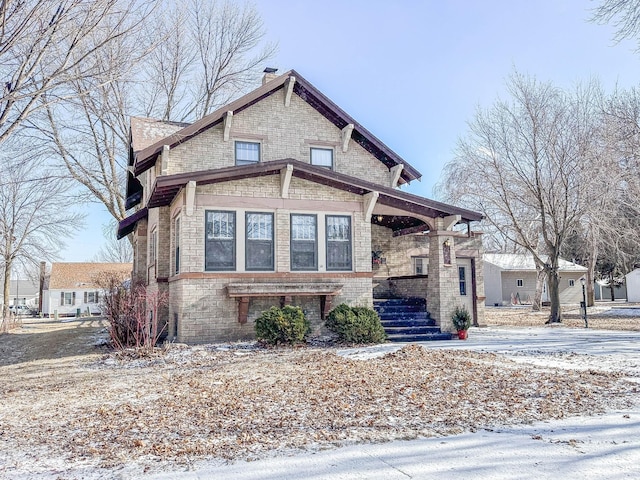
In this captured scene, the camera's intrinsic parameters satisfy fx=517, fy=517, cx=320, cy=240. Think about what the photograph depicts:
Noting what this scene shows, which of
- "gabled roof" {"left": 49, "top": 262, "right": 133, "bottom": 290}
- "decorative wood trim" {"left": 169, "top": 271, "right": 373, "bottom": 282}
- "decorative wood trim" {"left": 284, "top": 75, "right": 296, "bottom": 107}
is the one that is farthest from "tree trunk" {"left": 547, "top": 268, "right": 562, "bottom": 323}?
"gabled roof" {"left": 49, "top": 262, "right": 133, "bottom": 290}

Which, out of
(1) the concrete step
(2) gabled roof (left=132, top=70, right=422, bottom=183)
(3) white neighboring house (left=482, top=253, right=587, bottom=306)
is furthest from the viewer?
(3) white neighboring house (left=482, top=253, right=587, bottom=306)

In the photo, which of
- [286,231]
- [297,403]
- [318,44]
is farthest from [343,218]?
[297,403]

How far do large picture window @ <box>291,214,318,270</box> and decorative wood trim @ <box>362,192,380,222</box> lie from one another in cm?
133

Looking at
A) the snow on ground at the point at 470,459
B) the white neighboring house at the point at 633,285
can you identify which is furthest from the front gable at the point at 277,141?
the white neighboring house at the point at 633,285

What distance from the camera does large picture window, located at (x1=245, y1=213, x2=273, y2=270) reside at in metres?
12.6

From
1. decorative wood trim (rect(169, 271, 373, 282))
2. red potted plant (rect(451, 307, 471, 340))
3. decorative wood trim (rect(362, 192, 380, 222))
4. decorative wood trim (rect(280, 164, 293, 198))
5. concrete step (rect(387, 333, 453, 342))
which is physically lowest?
concrete step (rect(387, 333, 453, 342))

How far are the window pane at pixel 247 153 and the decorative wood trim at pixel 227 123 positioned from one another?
17.2 inches

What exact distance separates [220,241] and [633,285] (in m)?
40.0

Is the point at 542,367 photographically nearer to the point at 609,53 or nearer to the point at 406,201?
the point at 406,201

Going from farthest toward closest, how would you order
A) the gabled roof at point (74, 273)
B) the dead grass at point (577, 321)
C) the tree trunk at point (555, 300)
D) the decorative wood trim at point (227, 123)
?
the gabled roof at point (74, 273) → the tree trunk at point (555, 300) → the dead grass at point (577, 321) → the decorative wood trim at point (227, 123)

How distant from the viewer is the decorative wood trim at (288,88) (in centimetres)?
1521

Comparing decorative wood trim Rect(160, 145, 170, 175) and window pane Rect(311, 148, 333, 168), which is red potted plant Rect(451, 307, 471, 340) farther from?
decorative wood trim Rect(160, 145, 170, 175)

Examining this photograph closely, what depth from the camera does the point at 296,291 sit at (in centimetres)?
1237

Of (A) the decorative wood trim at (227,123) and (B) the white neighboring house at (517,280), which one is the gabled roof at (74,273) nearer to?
(B) the white neighboring house at (517,280)
